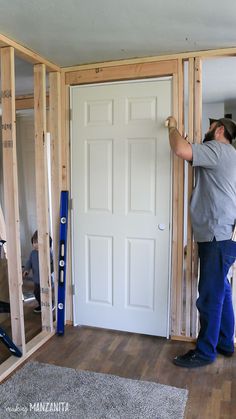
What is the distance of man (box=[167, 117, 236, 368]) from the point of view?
2.37 metres

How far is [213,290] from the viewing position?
2.40 m

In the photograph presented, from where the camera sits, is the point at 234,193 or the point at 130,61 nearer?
the point at 234,193

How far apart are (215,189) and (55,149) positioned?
1.38 meters

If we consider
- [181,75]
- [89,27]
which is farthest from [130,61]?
[89,27]

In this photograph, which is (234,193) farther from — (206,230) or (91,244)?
(91,244)

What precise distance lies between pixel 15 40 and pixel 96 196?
1.30m

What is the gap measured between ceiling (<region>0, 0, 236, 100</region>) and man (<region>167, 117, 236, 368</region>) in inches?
23.7

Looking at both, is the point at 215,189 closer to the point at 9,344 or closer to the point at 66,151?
the point at 66,151

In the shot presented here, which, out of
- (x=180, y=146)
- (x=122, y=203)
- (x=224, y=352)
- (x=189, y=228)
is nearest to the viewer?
(x=180, y=146)

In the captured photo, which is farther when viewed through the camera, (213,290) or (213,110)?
(213,110)

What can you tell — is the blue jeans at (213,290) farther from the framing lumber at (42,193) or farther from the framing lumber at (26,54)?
the framing lumber at (26,54)

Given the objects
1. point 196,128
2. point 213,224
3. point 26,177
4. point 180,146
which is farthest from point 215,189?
point 26,177

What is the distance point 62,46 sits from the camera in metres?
2.44

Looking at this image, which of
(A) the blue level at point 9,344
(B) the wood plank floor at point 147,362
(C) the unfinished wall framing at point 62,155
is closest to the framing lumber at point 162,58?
(C) the unfinished wall framing at point 62,155
